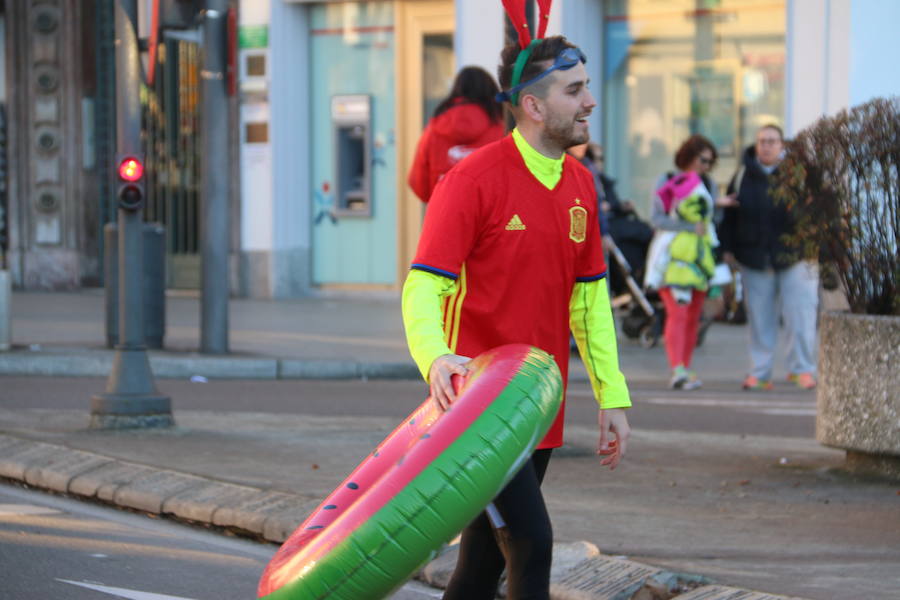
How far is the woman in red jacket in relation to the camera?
922 centimetres

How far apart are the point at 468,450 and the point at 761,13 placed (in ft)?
47.8

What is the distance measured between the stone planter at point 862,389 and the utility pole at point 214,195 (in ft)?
20.2

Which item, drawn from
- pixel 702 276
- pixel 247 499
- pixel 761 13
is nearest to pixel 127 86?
pixel 247 499

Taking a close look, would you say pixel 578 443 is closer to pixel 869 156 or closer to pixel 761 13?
pixel 869 156

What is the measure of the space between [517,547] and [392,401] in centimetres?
693

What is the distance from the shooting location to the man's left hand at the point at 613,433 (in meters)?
4.19

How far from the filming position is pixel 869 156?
7.20 m

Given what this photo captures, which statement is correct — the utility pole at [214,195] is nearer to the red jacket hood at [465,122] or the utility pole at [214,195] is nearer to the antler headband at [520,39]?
the red jacket hood at [465,122]

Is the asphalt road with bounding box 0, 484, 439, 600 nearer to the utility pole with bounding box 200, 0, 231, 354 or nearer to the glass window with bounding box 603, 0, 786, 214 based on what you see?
the utility pole with bounding box 200, 0, 231, 354

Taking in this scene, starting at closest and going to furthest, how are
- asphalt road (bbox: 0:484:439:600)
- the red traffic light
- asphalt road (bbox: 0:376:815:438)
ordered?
asphalt road (bbox: 0:484:439:600) < the red traffic light < asphalt road (bbox: 0:376:815:438)

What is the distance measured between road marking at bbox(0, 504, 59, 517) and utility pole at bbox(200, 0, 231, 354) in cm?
552

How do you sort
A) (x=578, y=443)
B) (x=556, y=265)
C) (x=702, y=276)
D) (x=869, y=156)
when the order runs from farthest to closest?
(x=702, y=276), (x=578, y=443), (x=869, y=156), (x=556, y=265)

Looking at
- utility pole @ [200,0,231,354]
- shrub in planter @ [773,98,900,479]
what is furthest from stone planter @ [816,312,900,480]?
utility pole @ [200,0,231,354]

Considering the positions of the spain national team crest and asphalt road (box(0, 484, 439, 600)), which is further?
asphalt road (box(0, 484, 439, 600))
